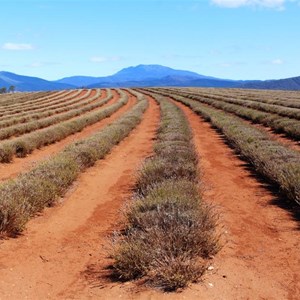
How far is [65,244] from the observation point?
6.92m

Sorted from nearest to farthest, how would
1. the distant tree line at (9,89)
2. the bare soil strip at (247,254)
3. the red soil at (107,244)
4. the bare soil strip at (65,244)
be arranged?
1. the bare soil strip at (247,254)
2. the red soil at (107,244)
3. the bare soil strip at (65,244)
4. the distant tree line at (9,89)

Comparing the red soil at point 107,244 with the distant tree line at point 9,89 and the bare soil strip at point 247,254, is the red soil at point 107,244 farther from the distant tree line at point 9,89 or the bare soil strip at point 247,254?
the distant tree line at point 9,89

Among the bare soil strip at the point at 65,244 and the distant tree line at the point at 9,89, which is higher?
the bare soil strip at the point at 65,244

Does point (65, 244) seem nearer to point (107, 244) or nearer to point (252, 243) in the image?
point (107, 244)

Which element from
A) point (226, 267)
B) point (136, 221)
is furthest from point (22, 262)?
point (226, 267)

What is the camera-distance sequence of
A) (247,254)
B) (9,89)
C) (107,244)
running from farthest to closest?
(9,89) < (107,244) < (247,254)

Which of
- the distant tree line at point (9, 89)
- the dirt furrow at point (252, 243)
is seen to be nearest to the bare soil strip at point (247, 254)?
the dirt furrow at point (252, 243)

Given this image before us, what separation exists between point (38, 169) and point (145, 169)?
2646 mm

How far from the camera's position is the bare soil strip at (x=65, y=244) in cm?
534

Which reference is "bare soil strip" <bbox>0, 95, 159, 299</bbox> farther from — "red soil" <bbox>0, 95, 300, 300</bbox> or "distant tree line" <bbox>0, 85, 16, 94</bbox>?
"distant tree line" <bbox>0, 85, 16, 94</bbox>

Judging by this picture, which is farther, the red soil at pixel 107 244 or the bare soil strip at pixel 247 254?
the red soil at pixel 107 244

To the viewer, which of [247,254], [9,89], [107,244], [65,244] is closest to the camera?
[247,254]

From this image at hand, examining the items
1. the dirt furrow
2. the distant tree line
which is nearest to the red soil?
the dirt furrow

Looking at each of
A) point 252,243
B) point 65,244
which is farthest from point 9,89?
point 252,243
